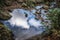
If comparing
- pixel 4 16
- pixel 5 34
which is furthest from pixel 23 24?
pixel 5 34

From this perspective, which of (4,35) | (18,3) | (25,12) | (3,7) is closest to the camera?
(4,35)

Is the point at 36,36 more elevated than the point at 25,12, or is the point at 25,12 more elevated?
the point at 25,12

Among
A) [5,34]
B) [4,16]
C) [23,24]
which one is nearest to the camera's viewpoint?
[5,34]

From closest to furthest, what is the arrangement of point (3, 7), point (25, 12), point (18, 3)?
point (25, 12) → point (3, 7) → point (18, 3)

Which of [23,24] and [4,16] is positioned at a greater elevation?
[4,16]

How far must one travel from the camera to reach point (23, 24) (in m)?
6.46

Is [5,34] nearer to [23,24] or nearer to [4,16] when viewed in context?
[23,24]

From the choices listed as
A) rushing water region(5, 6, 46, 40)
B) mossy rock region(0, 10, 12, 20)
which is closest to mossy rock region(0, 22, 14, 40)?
rushing water region(5, 6, 46, 40)

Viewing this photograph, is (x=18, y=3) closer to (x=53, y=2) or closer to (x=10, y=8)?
(x=10, y=8)

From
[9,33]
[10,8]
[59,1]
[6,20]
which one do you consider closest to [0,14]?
[6,20]

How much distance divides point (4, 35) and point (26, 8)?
3.33 metres

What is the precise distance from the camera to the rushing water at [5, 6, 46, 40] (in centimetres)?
564

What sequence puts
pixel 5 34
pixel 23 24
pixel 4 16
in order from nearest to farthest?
pixel 5 34, pixel 23 24, pixel 4 16

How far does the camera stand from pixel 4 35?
5.11m
